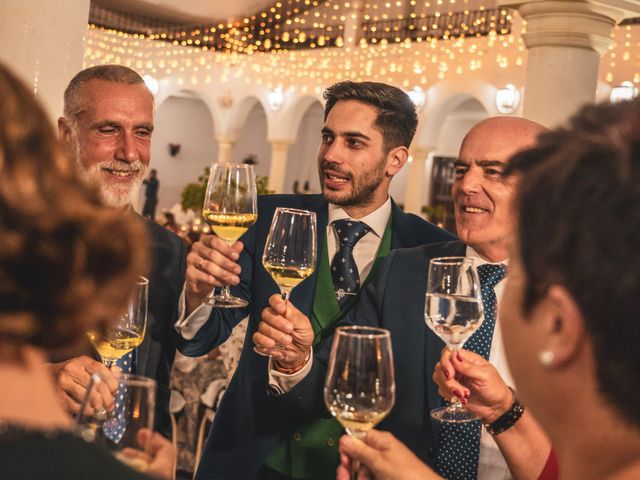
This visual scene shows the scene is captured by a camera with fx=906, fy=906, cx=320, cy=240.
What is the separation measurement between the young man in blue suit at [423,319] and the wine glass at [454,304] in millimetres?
307

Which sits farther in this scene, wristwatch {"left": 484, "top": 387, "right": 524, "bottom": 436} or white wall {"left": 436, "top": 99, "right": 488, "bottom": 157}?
white wall {"left": 436, "top": 99, "right": 488, "bottom": 157}

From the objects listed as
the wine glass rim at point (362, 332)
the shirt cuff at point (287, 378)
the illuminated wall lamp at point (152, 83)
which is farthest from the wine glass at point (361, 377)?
the illuminated wall lamp at point (152, 83)

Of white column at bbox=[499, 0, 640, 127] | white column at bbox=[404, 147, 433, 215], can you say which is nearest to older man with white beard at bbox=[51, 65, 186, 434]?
white column at bbox=[499, 0, 640, 127]

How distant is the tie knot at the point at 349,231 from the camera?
2.97 meters

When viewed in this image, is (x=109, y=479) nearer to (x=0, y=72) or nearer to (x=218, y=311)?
(x=0, y=72)

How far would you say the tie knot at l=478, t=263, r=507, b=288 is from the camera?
8.23ft

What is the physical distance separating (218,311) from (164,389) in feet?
1.42

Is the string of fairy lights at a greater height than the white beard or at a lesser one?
greater

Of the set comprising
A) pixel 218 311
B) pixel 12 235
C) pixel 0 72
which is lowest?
pixel 218 311

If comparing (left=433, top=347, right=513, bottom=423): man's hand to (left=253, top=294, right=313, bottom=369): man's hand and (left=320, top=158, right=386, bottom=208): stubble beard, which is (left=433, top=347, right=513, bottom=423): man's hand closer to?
(left=253, top=294, right=313, bottom=369): man's hand

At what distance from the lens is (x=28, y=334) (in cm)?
95

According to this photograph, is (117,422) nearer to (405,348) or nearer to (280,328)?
(280,328)

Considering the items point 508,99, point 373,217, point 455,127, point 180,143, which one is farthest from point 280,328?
point 180,143

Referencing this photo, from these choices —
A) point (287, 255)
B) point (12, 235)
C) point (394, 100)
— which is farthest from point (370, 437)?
point (394, 100)
